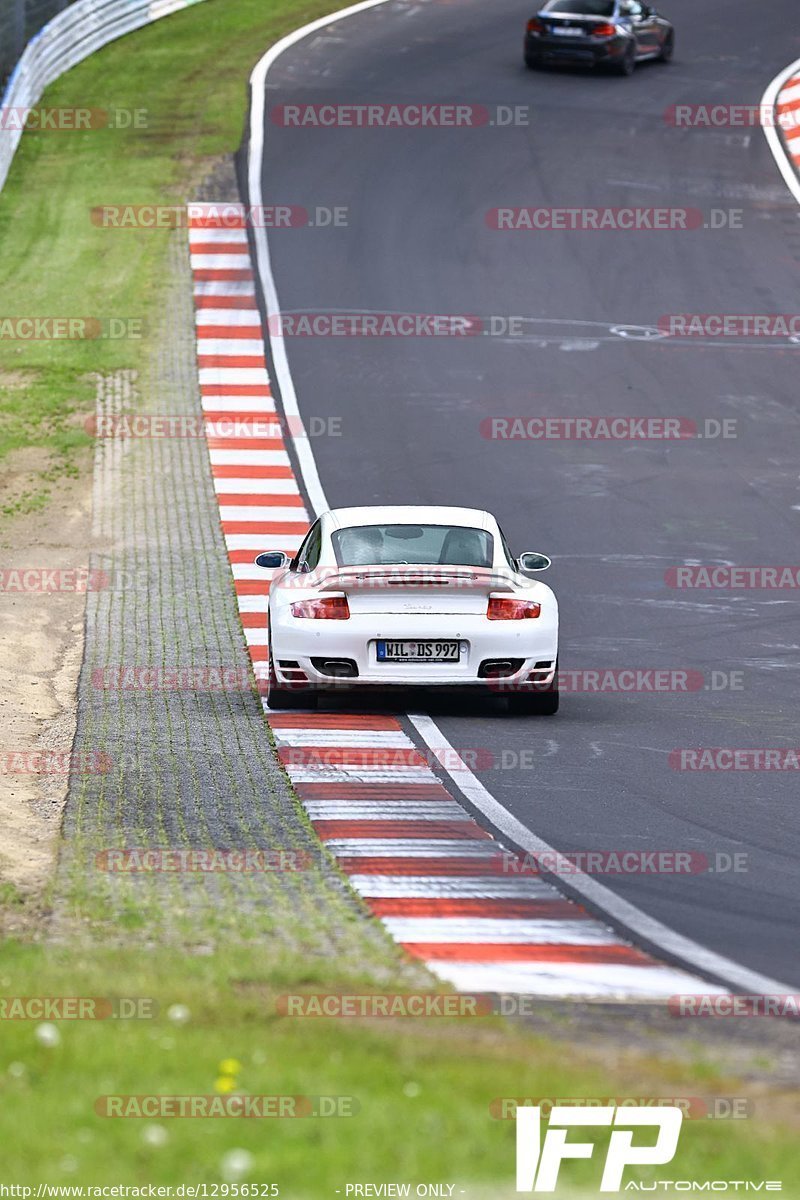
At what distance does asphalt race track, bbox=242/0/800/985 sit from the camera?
38.4ft

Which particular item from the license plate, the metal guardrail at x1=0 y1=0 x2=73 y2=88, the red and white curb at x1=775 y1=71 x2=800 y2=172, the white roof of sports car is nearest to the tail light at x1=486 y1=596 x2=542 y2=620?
the license plate

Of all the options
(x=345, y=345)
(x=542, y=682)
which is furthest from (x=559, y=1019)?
(x=345, y=345)

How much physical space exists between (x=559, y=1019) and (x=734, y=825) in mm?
3734

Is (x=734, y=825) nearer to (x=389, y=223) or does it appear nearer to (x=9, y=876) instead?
(x=9, y=876)

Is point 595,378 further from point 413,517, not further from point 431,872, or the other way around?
point 431,872

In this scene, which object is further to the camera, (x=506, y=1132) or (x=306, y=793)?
(x=306, y=793)

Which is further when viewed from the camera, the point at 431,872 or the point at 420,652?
the point at 420,652

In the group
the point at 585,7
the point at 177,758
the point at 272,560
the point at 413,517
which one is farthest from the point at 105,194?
the point at 177,758

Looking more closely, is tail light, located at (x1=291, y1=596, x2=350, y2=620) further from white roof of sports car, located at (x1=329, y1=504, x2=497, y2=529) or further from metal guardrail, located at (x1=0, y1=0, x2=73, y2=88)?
metal guardrail, located at (x1=0, y1=0, x2=73, y2=88)

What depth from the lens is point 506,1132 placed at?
592 cm

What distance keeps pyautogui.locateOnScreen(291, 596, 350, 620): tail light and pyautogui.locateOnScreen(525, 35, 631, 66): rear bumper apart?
28580 mm

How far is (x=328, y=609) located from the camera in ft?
44.5

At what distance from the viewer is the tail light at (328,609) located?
533 inches

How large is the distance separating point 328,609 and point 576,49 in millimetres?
28951
